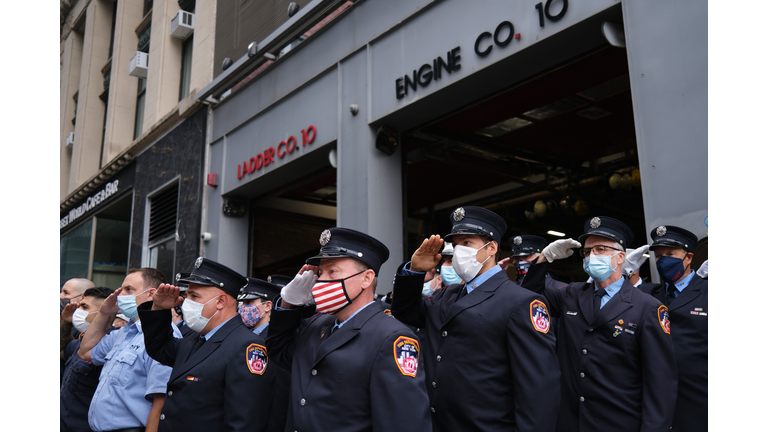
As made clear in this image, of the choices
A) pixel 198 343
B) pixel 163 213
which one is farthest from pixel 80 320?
pixel 163 213

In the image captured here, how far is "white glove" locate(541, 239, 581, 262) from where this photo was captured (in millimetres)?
4074

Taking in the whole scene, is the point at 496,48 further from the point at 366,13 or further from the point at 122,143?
the point at 122,143

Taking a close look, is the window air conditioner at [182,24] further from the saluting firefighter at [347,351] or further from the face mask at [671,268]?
the saluting firefighter at [347,351]

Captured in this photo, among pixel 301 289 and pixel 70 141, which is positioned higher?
pixel 70 141

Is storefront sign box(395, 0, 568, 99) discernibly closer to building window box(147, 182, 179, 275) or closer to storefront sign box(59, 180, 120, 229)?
building window box(147, 182, 179, 275)

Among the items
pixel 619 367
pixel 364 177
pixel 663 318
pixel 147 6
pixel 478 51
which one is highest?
pixel 147 6

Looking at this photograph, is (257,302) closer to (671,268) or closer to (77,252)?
(671,268)

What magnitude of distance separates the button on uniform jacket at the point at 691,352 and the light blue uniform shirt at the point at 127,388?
3.36 m

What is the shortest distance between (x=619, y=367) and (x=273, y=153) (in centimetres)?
746

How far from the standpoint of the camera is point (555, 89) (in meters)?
8.15

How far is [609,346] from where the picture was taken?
3791mm

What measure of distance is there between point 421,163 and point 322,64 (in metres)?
2.81

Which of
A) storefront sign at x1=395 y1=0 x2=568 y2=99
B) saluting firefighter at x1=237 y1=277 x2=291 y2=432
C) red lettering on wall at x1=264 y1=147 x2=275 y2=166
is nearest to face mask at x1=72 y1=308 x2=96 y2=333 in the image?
saluting firefighter at x1=237 y1=277 x2=291 y2=432

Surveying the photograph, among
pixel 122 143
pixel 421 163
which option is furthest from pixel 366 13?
pixel 122 143
